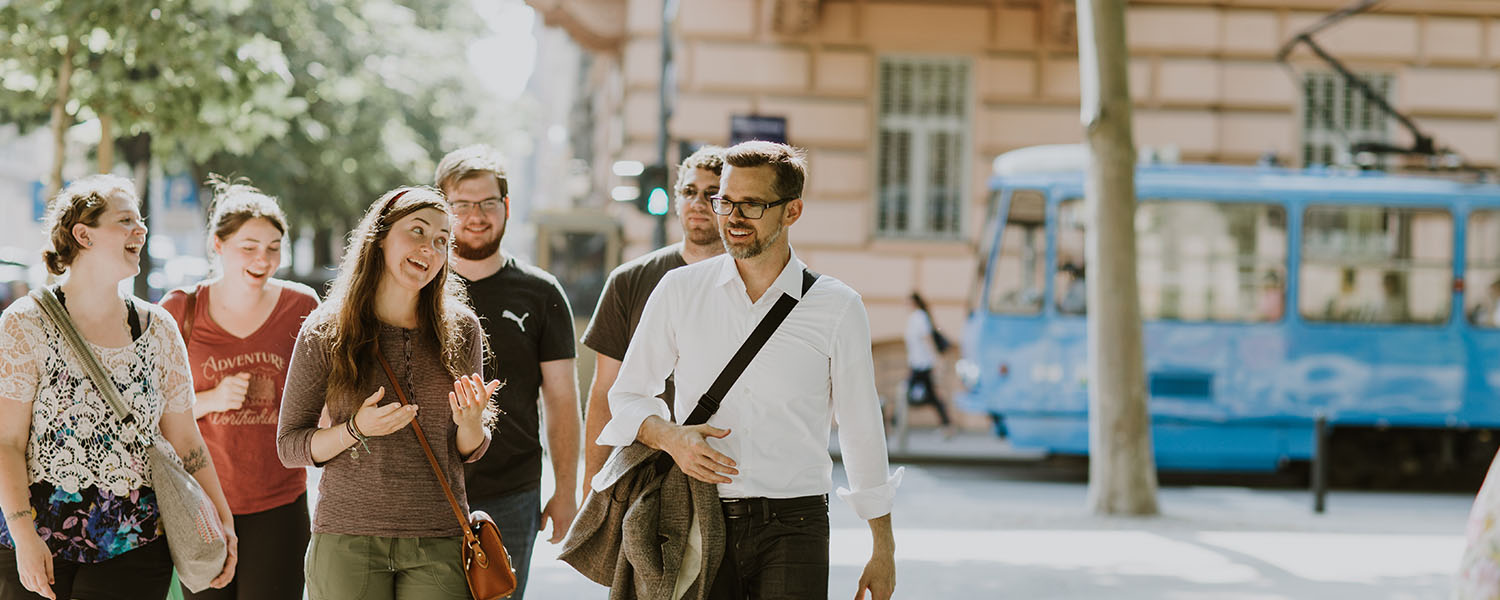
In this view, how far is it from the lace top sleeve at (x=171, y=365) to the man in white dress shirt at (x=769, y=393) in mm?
1248

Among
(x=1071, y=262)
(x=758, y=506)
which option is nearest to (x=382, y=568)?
(x=758, y=506)

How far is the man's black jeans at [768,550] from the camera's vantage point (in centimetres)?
372

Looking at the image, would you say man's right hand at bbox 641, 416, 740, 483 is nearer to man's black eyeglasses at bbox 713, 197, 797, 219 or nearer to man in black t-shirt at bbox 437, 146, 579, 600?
man's black eyeglasses at bbox 713, 197, 797, 219

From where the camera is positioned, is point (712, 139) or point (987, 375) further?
point (712, 139)

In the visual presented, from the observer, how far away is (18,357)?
3801mm

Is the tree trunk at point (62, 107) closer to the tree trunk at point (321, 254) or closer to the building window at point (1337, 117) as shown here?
the building window at point (1337, 117)

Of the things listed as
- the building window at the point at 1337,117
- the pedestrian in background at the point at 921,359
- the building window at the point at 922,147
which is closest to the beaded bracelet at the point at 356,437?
the pedestrian in background at the point at 921,359

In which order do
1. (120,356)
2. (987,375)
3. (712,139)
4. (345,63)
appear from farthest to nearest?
1. (345,63)
2. (712,139)
3. (987,375)
4. (120,356)

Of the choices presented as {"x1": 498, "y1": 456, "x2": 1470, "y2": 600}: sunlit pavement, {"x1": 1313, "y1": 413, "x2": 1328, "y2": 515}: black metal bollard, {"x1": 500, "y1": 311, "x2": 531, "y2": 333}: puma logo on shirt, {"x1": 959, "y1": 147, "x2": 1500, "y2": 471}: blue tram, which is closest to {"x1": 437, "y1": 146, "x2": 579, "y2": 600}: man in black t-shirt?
{"x1": 500, "y1": 311, "x2": 531, "y2": 333}: puma logo on shirt

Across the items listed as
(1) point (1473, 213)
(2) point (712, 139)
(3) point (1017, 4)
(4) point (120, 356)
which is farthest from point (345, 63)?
(4) point (120, 356)

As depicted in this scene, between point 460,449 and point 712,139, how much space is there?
14.1m

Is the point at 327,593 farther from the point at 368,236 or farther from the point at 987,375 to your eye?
the point at 987,375

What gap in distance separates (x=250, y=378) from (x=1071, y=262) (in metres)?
10.1

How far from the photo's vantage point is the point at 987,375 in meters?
13.8
